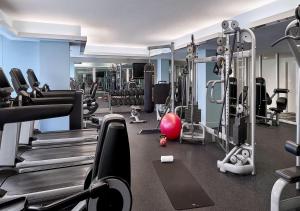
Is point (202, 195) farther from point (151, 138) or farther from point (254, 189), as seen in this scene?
point (151, 138)

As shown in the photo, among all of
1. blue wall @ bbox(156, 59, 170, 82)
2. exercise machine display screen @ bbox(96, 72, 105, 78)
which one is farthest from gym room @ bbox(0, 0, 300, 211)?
exercise machine display screen @ bbox(96, 72, 105, 78)

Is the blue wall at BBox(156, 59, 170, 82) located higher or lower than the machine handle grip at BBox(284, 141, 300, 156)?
higher

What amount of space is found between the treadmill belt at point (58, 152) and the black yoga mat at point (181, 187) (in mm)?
1108

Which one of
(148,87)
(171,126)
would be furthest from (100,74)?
(171,126)

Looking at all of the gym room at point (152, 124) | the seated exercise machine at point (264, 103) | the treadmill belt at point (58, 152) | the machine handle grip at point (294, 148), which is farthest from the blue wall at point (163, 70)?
the machine handle grip at point (294, 148)

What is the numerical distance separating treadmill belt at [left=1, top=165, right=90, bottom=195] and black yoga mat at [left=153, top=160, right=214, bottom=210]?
Answer: 3.21ft

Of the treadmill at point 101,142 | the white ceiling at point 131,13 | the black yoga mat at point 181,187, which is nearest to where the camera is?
the treadmill at point 101,142

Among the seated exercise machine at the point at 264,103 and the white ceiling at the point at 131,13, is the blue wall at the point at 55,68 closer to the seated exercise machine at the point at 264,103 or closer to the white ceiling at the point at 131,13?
the white ceiling at the point at 131,13

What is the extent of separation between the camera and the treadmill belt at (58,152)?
3.61 meters

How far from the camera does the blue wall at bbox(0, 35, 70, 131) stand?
18.2 feet

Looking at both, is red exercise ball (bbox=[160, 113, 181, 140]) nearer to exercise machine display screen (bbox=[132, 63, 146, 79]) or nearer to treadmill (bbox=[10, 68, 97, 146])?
treadmill (bbox=[10, 68, 97, 146])

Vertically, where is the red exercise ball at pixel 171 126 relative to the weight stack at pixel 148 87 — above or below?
below

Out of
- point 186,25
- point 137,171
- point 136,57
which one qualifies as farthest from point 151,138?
point 136,57

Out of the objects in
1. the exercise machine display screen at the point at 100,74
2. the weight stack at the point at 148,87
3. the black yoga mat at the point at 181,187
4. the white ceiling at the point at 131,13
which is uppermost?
the white ceiling at the point at 131,13
